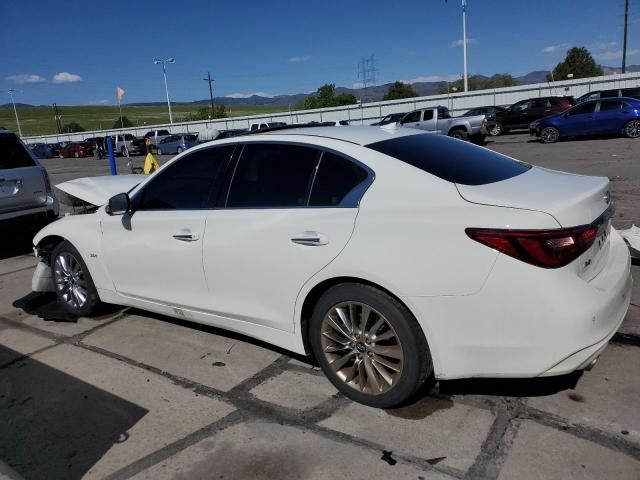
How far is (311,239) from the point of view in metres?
3.11

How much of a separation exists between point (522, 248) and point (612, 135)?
2143cm

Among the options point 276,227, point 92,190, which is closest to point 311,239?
point 276,227

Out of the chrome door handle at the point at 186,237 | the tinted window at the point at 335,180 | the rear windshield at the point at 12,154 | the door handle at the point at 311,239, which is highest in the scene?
the rear windshield at the point at 12,154

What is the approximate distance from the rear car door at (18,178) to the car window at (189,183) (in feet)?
14.4

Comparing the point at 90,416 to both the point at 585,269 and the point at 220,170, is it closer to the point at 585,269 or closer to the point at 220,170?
the point at 220,170

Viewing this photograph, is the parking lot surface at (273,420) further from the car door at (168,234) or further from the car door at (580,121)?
the car door at (580,121)

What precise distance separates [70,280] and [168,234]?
1613mm

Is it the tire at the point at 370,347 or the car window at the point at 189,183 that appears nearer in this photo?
the tire at the point at 370,347

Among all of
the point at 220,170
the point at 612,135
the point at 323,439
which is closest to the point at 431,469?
the point at 323,439

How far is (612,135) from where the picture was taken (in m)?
20.9

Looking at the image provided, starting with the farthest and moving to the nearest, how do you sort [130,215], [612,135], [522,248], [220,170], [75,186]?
1. [612,135]
2. [75,186]
3. [130,215]
4. [220,170]
5. [522,248]

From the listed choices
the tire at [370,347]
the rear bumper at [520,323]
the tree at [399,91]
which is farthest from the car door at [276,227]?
the tree at [399,91]

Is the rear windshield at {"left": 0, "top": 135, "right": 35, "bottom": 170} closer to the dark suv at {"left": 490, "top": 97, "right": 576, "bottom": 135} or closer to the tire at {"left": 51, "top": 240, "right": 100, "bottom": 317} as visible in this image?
the tire at {"left": 51, "top": 240, "right": 100, "bottom": 317}

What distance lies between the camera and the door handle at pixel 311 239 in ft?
10.0
